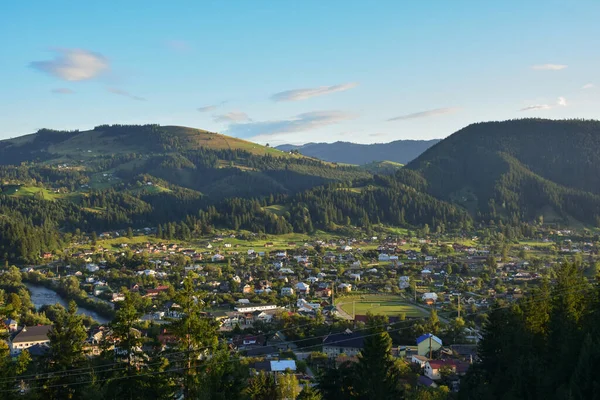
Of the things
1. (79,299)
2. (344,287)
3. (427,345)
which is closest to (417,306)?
(344,287)

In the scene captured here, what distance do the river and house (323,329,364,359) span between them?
1826 centimetres

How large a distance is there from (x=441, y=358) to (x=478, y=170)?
109 metres

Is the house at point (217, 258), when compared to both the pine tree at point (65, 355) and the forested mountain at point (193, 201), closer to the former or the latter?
the forested mountain at point (193, 201)

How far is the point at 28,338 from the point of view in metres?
30.5

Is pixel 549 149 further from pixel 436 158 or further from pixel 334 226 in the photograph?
pixel 334 226

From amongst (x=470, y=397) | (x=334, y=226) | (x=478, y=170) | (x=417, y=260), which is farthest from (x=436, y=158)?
(x=470, y=397)

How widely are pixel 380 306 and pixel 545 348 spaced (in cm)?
2648

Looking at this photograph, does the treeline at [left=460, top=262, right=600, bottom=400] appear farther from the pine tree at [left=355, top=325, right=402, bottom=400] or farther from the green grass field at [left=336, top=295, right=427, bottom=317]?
the green grass field at [left=336, top=295, right=427, bottom=317]

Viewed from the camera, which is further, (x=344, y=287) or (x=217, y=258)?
(x=217, y=258)

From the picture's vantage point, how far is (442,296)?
44.3 metres

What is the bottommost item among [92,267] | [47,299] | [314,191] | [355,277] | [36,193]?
[355,277]

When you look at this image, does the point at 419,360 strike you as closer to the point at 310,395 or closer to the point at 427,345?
the point at 427,345

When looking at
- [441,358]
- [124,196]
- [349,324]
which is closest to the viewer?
[441,358]

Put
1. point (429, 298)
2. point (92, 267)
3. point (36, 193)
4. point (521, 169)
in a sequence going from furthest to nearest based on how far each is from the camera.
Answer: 1. point (521, 169)
2. point (36, 193)
3. point (92, 267)
4. point (429, 298)
